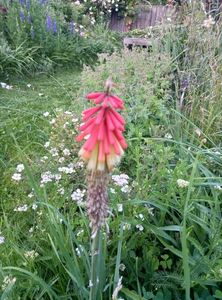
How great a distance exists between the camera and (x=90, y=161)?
114cm

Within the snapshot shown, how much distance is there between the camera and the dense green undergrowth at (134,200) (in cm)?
177

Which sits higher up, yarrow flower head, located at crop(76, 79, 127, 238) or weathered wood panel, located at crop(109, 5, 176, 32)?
yarrow flower head, located at crop(76, 79, 127, 238)

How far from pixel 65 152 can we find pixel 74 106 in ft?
3.10

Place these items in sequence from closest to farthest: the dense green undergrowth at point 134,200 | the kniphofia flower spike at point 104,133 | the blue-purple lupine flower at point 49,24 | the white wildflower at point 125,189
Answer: the kniphofia flower spike at point 104,133 → the dense green undergrowth at point 134,200 → the white wildflower at point 125,189 → the blue-purple lupine flower at point 49,24

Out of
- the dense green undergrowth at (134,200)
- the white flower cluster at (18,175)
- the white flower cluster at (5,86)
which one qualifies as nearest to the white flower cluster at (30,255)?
the dense green undergrowth at (134,200)

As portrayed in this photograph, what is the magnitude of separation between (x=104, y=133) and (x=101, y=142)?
3 cm

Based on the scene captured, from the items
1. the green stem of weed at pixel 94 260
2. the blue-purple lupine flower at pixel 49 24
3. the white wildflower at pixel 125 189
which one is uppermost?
the green stem of weed at pixel 94 260

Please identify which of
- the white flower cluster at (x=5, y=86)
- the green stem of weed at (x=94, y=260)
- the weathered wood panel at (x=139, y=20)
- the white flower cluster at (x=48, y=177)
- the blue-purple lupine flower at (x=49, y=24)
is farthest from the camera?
the weathered wood panel at (x=139, y=20)

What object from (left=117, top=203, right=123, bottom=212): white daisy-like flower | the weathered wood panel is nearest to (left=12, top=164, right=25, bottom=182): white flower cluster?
(left=117, top=203, right=123, bottom=212): white daisy-like flower

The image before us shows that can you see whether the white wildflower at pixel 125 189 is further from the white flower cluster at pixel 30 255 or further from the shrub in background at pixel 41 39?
the shrub in background at pixel 41 39

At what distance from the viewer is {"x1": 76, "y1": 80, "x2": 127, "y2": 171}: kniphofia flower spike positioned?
1079 mm

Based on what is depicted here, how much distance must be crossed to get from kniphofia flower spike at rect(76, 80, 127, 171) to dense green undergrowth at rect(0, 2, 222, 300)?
462mm

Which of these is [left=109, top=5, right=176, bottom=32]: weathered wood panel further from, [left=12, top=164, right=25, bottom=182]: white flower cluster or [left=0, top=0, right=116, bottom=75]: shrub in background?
[left=12, top=164, right=25, bottom=182]: white flower cluster

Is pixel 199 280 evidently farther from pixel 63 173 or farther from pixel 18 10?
pixel 18 10
